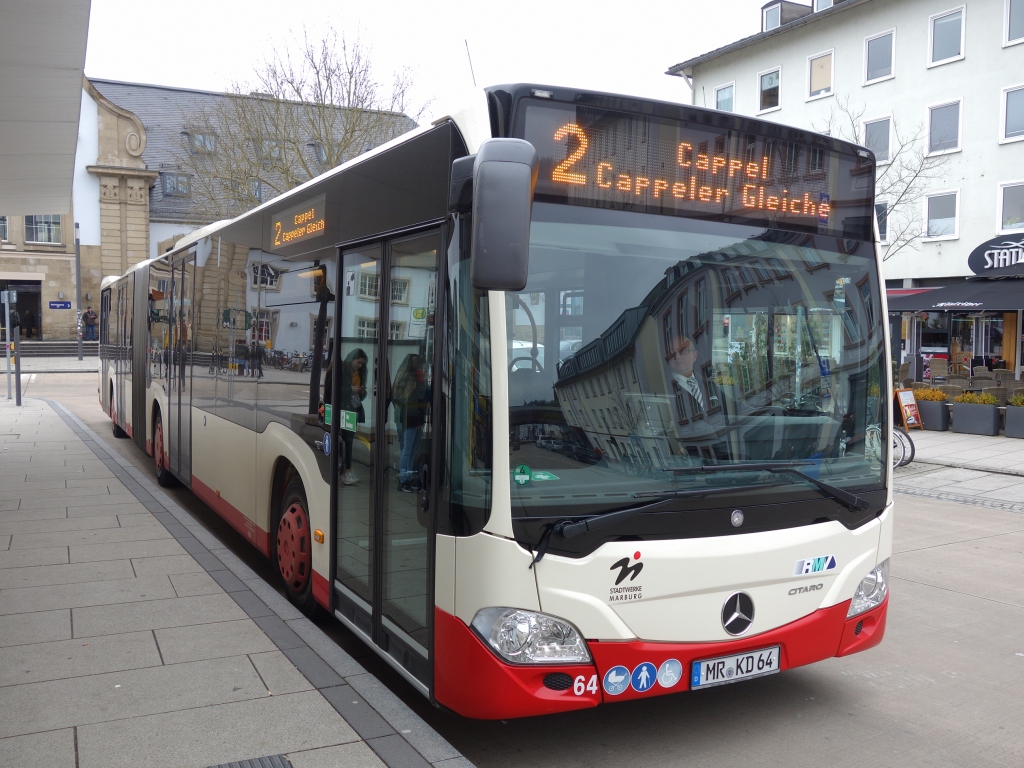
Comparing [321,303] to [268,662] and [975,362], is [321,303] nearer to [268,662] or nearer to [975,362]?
[268,662]

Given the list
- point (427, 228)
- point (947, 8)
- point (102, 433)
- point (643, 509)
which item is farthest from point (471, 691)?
point (947, 8)

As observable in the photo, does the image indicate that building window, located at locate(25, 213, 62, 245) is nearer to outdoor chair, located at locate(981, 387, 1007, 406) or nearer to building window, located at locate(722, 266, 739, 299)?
outdoor chair, located at locate(981, 387, 1007, 406)

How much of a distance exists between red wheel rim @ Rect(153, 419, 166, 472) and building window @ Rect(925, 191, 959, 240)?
87.5 feet

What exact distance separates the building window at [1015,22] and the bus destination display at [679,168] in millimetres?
28769

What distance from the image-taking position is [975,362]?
2875 centimetres

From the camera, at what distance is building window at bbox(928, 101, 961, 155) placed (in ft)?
98.4

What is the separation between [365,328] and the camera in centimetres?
480

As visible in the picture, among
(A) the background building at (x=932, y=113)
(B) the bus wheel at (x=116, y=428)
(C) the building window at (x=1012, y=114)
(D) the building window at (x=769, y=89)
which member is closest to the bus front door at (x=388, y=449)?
(B) the bus wheel at (x=116, y=428)

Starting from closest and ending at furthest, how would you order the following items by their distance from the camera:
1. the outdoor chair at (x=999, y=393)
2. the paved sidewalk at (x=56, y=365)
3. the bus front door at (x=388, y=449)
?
the bus front door at (x=388, y=449) < the outdoor chair at (x=999, y=393) < the paved sidewalk at (x=56, y=365)

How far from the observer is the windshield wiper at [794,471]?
3939mm

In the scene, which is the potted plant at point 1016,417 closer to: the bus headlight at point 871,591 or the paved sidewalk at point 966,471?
the paved sidewalk at point 966,471

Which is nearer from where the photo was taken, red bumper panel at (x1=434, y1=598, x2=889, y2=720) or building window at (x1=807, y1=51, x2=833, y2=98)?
red bumper panel at (x1=434, y1=598, x2=889, y2=720)

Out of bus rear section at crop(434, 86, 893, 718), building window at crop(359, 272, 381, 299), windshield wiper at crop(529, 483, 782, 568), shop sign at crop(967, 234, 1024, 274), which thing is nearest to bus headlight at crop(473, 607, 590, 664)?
bus rear section at crop(434, 86, 893, 718)

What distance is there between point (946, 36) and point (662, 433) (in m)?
31.9
